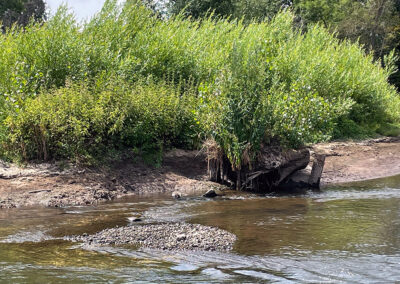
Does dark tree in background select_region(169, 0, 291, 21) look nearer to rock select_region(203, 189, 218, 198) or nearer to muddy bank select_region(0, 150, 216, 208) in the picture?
muddy bank select_region(0, 150, 216, 208)

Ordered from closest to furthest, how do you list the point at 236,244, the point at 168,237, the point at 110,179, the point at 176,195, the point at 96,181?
1. the point at 236,244
2. the point at 168,237
3. the point at 176,195
4. the point at 96,181
5. the point at 110,179

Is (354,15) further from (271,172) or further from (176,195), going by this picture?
(176,195)

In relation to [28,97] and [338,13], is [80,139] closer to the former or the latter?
[28,97]

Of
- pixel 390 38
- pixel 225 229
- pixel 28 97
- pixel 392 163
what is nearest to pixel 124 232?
pixel 225 229

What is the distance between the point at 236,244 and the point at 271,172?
201 inches

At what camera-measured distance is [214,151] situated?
467 inches

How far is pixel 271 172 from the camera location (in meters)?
12.0

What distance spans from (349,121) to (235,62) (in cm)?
898

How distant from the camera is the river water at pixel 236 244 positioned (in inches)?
225

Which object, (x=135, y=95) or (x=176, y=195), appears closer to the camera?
(x=176, y=195)

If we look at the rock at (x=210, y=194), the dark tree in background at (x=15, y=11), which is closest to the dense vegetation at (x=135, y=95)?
the rock at (x=210, y=194)

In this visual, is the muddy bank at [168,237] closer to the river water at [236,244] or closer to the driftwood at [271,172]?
the river water at [236,244]

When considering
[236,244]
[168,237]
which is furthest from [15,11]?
[236,244]

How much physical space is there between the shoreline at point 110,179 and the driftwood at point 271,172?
1.37 feet
